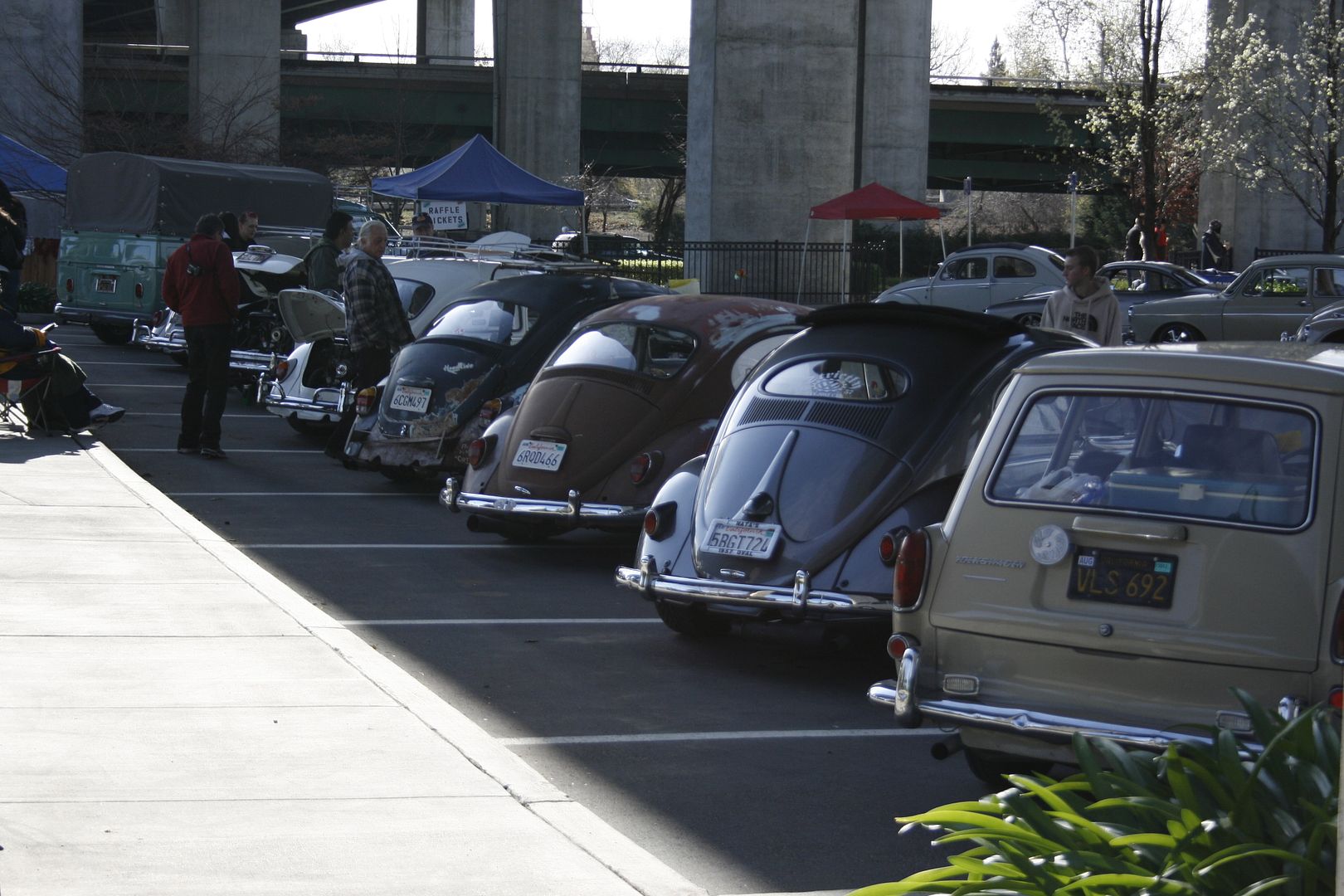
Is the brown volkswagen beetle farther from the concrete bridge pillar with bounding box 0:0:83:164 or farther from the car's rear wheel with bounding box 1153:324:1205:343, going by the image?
the concrete bridge pillar with bounding box 0:0:83:164

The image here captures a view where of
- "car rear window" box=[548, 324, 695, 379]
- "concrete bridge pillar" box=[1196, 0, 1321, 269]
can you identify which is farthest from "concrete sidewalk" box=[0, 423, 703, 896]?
"concrete bridge pillar" box=[1196, 0, 1321, 269]

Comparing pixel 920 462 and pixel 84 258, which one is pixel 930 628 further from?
pixel 84 258

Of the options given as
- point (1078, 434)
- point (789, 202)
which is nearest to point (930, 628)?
point (1078, 434)

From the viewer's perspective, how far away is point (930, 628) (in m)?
5.73

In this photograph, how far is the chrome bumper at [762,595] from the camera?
7.39 metres

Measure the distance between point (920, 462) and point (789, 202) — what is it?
57.6ft

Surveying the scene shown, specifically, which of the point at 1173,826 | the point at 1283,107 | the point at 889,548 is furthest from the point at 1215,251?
the point at 1173,826

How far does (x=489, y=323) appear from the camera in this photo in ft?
41.3

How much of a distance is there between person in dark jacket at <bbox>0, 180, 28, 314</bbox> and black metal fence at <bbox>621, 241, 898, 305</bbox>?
11.1 metres

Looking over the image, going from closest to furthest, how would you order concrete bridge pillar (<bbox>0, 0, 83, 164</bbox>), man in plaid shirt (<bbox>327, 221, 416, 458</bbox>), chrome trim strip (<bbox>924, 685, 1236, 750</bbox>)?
chrome trim strip (<bbox>924, 685, 1236, 750</bbox>)
man in plaid shirt (<bbox>327, 221, 416, 458</bbox>)
concrete bridge pillar (<bbox>0, 0, 83, 164</bbox>)

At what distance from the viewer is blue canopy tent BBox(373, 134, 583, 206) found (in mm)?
23969

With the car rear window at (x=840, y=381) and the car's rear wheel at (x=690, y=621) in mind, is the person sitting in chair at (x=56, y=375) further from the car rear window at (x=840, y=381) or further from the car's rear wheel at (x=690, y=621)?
the car rear window at (x=840, y=381)

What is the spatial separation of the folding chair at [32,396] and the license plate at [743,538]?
27.1ft

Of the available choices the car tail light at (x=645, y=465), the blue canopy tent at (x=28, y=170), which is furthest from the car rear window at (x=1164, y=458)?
the blue canopy tent at (x=28, y=170)
